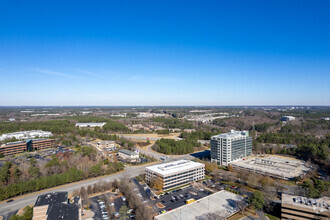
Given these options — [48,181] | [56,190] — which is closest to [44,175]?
[48,181]

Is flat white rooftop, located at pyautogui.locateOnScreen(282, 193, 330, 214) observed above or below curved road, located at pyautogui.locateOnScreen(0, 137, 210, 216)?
above

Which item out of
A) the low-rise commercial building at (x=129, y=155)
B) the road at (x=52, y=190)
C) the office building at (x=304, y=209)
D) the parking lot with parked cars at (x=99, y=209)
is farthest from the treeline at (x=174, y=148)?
the office building at (x=304, y=209)

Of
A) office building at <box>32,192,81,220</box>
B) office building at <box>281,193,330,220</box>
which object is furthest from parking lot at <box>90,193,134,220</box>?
office building at <box>281,193,330,220</box>

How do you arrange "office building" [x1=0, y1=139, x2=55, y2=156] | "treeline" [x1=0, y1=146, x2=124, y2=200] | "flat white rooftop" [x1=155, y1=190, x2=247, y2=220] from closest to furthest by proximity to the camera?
"flat white rooftop" [x1=155, y1=190, x2=247, y2=220] → "treeline" [x1=0, y1=146, x2=124, y2=200] → "office building" [x1=0, y1=139, x2=55, y2=156]

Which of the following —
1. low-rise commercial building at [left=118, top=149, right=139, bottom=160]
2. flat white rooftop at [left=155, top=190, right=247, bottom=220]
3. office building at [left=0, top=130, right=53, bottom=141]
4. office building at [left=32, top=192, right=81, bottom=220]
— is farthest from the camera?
office building at [left=0, top=130, right=53, bottom=141]

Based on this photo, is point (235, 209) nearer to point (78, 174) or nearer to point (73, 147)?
point (78, 174)

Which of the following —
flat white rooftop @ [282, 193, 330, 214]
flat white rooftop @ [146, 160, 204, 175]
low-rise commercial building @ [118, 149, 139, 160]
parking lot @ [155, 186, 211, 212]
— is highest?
flat white rooftop @ [146, 160, 204, 175]

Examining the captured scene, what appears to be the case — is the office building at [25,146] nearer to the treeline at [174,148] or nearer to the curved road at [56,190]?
the curved road at [56,190]

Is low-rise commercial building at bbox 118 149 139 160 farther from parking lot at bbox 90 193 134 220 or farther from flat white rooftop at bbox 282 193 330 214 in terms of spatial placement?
flat white rooftop at bbox 282 193 330 214

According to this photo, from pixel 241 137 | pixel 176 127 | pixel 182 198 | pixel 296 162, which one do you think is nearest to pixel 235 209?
pixel 182 198
